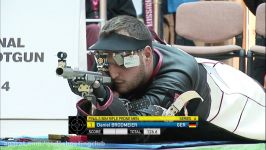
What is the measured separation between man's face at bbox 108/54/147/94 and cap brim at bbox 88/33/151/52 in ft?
0.03

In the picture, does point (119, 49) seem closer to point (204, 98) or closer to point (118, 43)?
point (118, 43)

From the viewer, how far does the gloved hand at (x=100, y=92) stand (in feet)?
2.05

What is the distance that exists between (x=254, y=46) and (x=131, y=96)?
43cm

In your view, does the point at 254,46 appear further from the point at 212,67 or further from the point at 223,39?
the point at 223,39

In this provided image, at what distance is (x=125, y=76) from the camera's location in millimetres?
710

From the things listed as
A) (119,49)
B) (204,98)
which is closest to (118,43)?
(119,49)

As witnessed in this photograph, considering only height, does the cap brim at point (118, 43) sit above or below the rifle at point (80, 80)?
above

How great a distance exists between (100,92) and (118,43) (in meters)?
0.08

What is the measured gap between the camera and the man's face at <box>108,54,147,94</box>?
2.26 feet

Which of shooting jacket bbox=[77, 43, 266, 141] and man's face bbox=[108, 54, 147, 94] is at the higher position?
man's face bbox=[108, 54, 147, 94]

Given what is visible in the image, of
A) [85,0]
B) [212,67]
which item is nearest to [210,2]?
[85,0]

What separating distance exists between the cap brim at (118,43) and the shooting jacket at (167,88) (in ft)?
0.17

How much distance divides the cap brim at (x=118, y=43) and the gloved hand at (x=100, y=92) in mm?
62

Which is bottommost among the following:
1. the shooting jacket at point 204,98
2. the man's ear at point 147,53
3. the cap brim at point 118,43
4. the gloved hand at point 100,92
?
the shooting jacket at point 204,98
